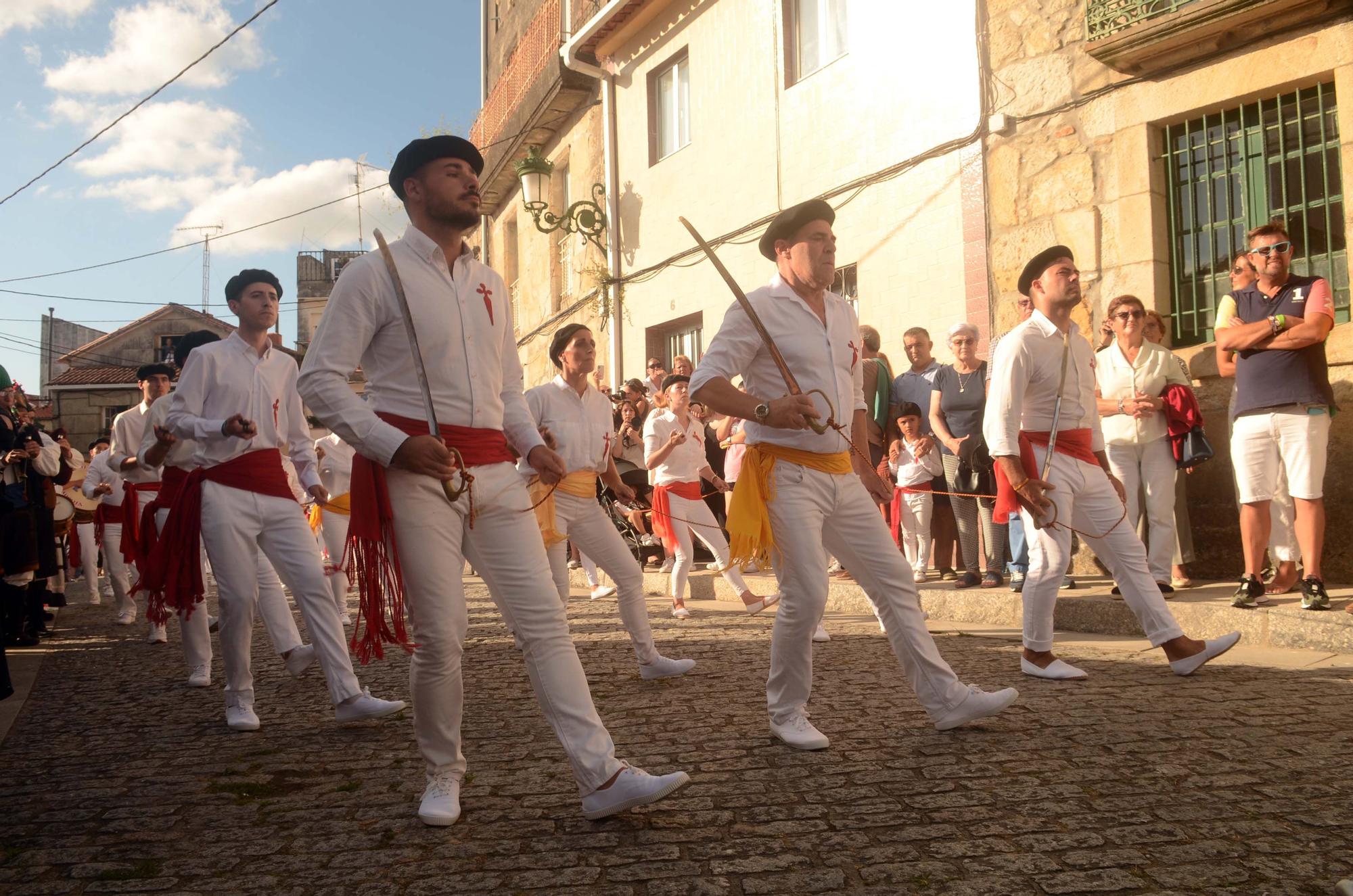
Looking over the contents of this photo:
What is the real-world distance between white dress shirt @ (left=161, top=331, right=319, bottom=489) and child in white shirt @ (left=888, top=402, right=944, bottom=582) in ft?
17.0

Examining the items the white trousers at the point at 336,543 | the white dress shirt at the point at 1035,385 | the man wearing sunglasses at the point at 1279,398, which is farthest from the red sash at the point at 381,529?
the man wearing sunglasses at the point at 1279,398

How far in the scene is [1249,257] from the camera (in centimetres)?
733

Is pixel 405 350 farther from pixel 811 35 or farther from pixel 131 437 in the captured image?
pixel 811 35

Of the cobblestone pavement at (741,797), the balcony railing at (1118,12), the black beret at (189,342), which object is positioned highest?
the balcony railing at (1118,12)

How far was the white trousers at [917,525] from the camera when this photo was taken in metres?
9.63

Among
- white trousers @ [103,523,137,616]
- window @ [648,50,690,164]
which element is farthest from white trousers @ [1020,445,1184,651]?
window @ [648,50,690,164]

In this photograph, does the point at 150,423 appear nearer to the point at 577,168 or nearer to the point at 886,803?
the point at 886,803

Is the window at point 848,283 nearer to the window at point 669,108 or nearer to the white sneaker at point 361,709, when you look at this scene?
the window at point 669,108

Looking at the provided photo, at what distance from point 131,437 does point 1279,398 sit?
8.32 m

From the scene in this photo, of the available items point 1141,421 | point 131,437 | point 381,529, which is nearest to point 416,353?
point 381,529

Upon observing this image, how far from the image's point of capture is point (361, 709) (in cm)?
542

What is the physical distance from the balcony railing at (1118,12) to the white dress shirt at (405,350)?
674 cm

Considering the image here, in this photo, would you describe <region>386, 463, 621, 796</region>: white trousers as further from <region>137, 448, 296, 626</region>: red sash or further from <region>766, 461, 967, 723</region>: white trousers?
<region>137, 448, 296, 626</region>: red sash

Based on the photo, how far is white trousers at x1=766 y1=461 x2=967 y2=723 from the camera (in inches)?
180
